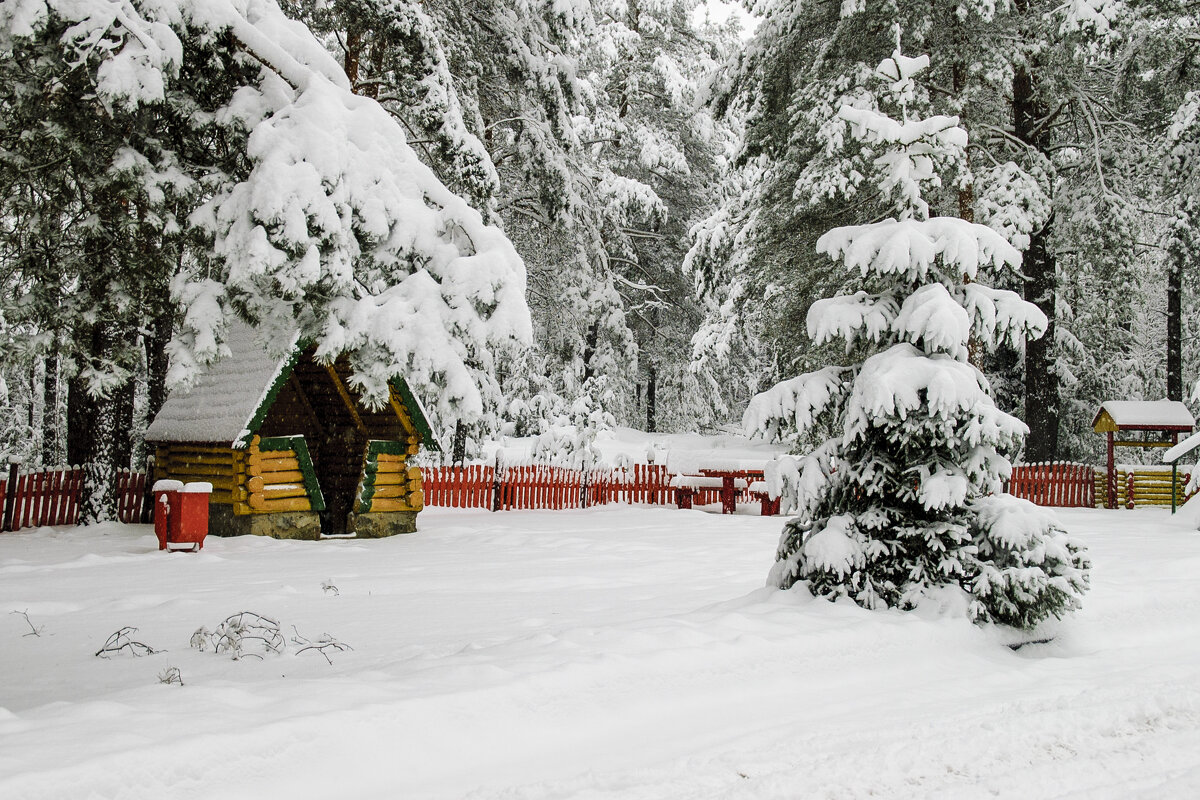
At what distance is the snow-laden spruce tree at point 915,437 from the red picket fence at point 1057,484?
15.0 metres

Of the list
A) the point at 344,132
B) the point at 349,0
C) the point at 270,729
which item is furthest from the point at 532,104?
the point at 270,729

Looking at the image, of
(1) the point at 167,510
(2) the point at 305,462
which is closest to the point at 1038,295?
(2) the point at 305,462

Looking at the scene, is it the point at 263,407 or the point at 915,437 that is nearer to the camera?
the point at 915,437

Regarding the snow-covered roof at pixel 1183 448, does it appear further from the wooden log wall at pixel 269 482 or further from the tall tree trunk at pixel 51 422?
the tall tree trunk at pixel 51 422

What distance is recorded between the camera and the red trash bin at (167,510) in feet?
37.7

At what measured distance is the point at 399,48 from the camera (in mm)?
13062

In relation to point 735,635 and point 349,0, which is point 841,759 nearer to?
point 735,635

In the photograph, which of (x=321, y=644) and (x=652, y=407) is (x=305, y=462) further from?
(x=652, y=407)

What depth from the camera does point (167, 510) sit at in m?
11.6

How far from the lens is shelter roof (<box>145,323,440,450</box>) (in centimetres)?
1262

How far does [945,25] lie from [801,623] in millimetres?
13518

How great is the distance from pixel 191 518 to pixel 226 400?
7.81 feet

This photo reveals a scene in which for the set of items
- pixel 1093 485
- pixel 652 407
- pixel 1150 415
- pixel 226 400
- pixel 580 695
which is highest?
pixel 652 407

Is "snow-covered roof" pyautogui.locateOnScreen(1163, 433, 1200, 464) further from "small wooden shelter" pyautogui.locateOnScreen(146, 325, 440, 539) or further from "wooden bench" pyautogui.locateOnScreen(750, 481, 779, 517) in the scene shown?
"small wooden shelter" pyautogui.locateOnScreen(146, 325, 440, 539)
